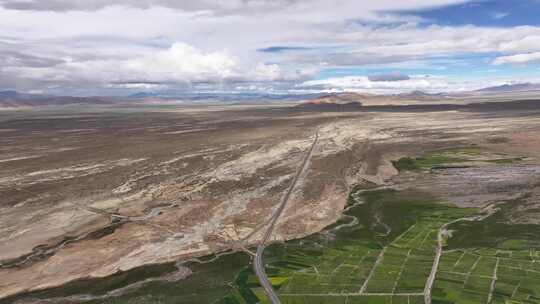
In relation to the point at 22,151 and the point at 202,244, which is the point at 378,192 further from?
the point at 22,151

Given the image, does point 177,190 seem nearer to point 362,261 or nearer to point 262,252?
point 262,252

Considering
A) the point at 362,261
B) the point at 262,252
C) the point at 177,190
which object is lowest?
the point at 362,261

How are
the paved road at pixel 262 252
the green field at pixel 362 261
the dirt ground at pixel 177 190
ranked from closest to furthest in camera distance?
the green field at pixel 362 261
the paved road at pixel 262 252
the dirt ground at pixel 177 190

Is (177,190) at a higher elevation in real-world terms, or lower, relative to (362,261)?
higher

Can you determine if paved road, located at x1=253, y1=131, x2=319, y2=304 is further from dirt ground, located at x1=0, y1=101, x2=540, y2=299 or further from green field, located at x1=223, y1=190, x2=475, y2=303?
dirt ground, located at x1=0, y1=101, x2=540, y2=299

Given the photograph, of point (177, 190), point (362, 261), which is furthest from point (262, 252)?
point (177, 190)

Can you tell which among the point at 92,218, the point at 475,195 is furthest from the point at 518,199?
the point at 92,218

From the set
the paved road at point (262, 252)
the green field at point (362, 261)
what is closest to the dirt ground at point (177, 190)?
the paved road at point (262, 252)

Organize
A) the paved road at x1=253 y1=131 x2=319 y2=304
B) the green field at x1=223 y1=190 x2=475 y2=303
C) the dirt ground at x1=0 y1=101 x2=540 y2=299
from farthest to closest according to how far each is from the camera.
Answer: the dirt ground at x1=0 y1=101 x2=540 y2=299
the paved road at x1=253 y1=131 x2=319 y2=304
the green field at x1=223 y1=190 x2=475 y2=303

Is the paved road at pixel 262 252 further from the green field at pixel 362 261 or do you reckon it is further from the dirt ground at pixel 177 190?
the dirt ground at pixel 177 190

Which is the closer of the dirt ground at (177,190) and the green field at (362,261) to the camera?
the green field at (362,261)

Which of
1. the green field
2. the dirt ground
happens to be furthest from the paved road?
the dirt ground

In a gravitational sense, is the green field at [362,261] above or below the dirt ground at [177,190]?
below
